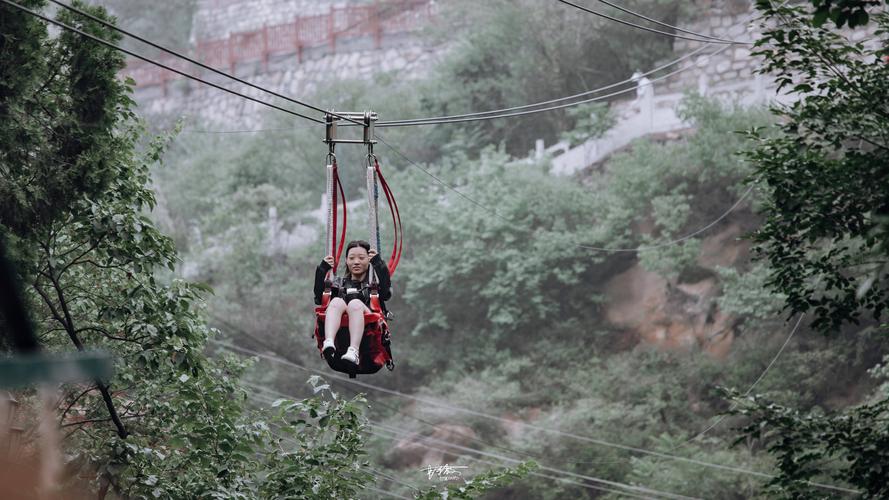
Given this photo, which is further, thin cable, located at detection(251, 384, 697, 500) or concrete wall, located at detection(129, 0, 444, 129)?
concrete wall, located at detection(129, 0, 444, 129)

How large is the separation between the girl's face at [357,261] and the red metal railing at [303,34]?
21587mm

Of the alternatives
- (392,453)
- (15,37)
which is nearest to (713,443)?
(392,453)

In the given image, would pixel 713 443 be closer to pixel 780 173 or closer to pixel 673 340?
pixel 673 340

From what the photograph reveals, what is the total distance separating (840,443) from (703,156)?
1437 centimetres

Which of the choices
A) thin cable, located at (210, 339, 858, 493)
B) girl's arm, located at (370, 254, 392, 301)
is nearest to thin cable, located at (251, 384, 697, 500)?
thin cable, located at (210, 339, 858, 493)

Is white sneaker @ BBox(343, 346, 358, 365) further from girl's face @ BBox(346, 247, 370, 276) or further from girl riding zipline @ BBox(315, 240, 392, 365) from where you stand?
girl's face @ BBox(346, 247, 370, 276)

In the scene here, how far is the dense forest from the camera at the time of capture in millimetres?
7055

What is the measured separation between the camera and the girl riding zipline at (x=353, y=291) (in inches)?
274

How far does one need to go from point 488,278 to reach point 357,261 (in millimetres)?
14720

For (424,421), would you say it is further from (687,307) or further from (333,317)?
(333,317)

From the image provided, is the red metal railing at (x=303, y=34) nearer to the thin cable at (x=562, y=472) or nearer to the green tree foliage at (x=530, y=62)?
the green tree foliage at (x=530, y=62)

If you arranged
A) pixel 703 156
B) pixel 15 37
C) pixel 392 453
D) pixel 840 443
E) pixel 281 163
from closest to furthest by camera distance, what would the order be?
pixel 840 443 → pixel 15 37 → pixel 392 453 → pixel 703 156 → pixel 281 163

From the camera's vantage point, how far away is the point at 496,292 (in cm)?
2147

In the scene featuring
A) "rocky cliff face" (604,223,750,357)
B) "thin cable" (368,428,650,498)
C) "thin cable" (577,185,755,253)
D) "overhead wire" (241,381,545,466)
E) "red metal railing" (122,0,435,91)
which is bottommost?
"thin cable" (368,428,650,498)
